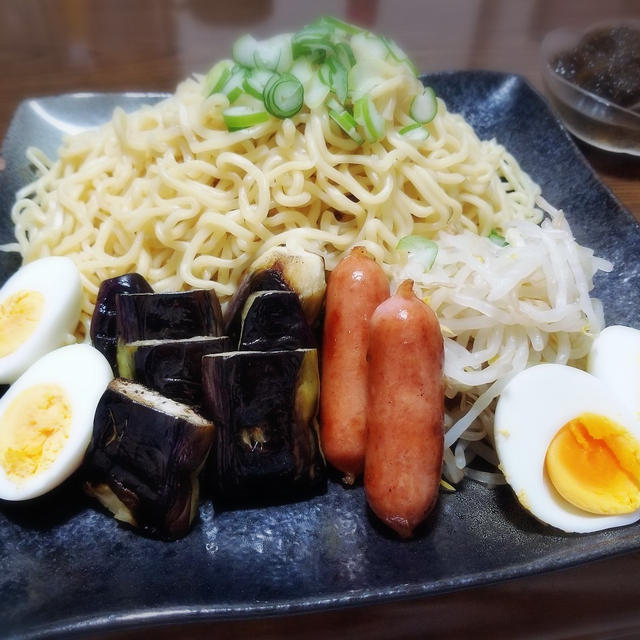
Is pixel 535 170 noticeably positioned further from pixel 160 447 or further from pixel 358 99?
pixel 160 447

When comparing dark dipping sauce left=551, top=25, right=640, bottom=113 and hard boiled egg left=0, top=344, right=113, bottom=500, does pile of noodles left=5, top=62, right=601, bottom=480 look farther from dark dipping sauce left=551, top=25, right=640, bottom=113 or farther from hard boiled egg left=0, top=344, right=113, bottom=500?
dark dipping sauce left=551, top=25, right=640, bottom=113

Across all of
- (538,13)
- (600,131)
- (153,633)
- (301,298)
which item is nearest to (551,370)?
(301,298)

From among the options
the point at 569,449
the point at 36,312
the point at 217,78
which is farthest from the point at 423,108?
the point at 36,312

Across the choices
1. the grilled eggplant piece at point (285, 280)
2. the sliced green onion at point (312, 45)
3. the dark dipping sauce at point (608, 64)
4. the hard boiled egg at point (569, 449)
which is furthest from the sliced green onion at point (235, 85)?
the dark dipping sauce at point (608, 64)

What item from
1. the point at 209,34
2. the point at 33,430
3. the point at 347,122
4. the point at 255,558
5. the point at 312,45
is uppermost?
the point at 312,45

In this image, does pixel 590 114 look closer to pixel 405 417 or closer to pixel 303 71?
pixel 303 71

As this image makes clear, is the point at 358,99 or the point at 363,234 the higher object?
the point at 358,99

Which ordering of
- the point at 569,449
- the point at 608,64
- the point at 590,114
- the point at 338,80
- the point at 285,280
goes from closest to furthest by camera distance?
the point at 569,449
the point at 285,280
the point at 338,80
the point at 590,114
the point at 608,64
